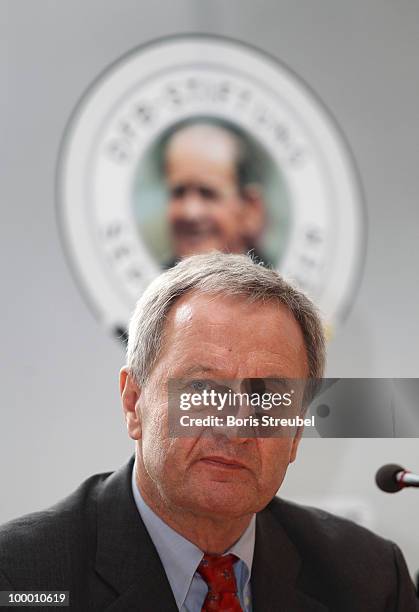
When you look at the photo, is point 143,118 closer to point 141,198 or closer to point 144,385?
point 141,198

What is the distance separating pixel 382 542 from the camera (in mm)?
1011

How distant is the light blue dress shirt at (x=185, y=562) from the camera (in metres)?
0.85

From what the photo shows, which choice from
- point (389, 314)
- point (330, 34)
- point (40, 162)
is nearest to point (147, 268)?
point (40, 162)

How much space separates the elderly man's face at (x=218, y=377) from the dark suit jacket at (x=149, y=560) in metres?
0.08

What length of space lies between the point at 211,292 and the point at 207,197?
26.3 inches

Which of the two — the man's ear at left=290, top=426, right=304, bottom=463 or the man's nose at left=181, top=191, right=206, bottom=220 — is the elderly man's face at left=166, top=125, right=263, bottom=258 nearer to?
the man's nose at left=181, top=191, right=206, bottom=220

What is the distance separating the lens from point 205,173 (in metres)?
1.48

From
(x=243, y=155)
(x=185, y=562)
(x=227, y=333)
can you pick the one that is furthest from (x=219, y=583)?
(x=243, y=155)

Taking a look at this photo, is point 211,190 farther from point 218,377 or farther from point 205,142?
point 218,377

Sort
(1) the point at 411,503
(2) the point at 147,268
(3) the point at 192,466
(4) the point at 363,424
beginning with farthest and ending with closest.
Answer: (2) the point at 147,268
(1) the point at 411,503
(4) the point at 363,424
(3) the point at 192,466

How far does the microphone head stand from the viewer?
0.87 m

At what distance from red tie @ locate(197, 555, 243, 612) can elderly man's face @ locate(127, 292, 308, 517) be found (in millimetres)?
71

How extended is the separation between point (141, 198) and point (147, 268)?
5.0 inches

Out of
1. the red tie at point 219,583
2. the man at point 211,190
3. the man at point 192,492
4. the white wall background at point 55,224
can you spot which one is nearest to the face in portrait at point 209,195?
the man at point 211,190
